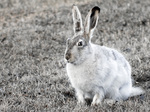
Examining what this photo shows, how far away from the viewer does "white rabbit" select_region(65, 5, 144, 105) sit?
4.80 meters

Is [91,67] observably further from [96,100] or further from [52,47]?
[52,47]

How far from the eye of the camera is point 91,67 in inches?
191

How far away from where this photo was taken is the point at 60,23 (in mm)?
11625

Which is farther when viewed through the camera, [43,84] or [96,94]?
[43,84]

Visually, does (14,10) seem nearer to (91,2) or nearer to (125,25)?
(91,2)

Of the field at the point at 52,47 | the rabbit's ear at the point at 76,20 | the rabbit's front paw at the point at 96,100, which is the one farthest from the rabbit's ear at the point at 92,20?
the field at the point at 52,47

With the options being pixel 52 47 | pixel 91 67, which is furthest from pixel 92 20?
pixel 52 47

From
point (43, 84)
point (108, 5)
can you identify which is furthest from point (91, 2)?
point (43, 84)

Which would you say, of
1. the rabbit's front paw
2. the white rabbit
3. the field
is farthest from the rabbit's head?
the field

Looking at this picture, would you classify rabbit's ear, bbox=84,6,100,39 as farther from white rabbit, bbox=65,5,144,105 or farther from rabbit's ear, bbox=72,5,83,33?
rabbit's ear, bbox=72,5,83,33

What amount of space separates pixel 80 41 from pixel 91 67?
17.5 inches

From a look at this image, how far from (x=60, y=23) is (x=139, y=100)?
6859 mm

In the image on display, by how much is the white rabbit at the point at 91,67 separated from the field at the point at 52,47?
0.24 meters

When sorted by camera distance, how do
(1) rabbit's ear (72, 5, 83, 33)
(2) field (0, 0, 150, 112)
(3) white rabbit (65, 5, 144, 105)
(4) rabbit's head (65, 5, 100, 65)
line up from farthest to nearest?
(2) field (0, 0, 150, 112) → (1) rabbit's ear (72, 5, 83, 33) → (3) white rabbit (65, 5, 144, 105) → (4) rabbit's head (65, 5, 100, 65)
